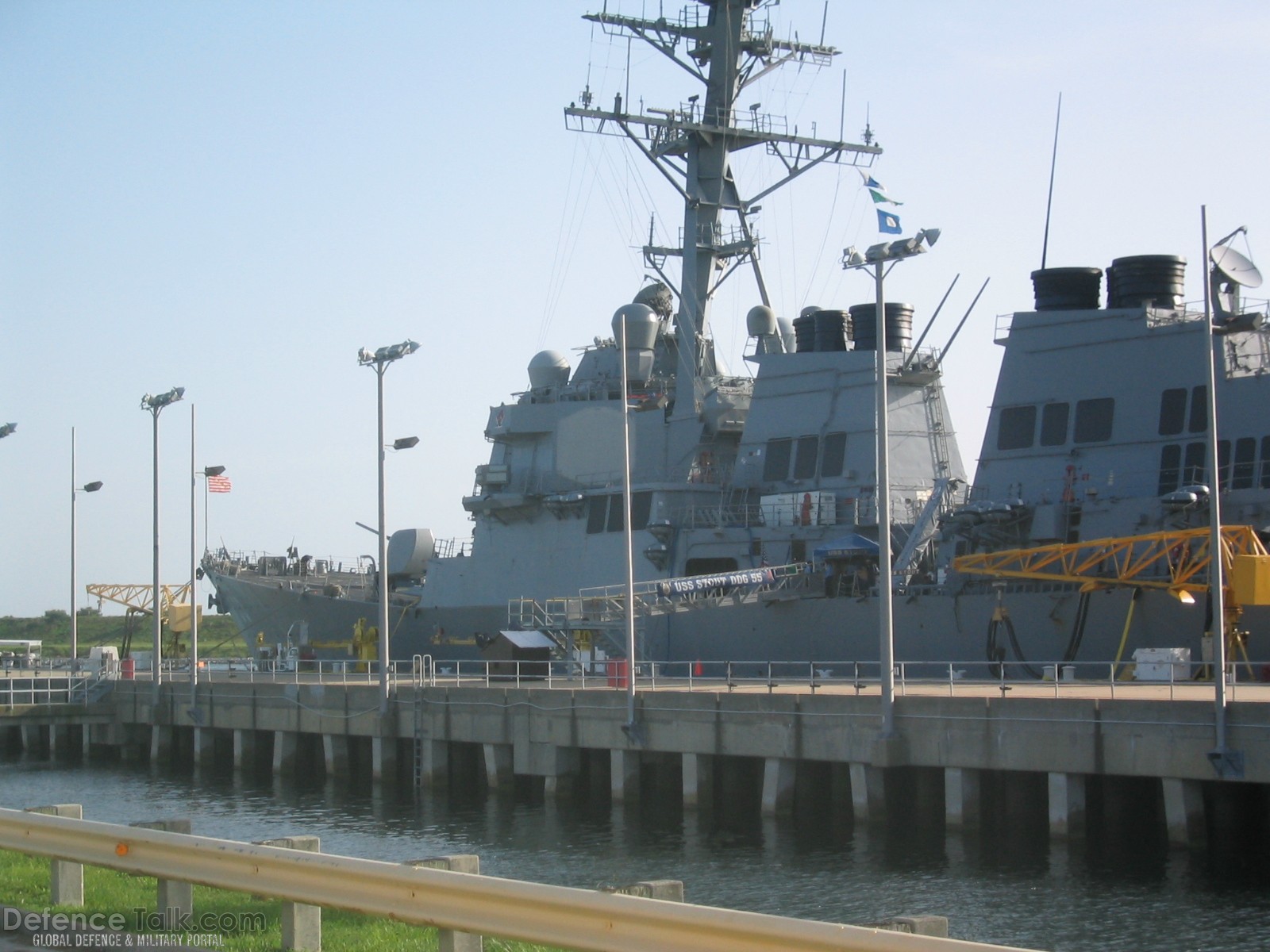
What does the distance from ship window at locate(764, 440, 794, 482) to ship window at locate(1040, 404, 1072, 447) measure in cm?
798

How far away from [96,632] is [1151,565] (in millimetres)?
89845

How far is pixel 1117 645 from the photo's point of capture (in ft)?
92.1

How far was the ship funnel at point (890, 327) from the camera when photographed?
1513 inches

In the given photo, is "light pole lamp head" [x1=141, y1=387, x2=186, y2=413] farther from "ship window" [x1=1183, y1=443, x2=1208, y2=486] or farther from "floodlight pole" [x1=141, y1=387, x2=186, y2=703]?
"ship window" [x1=1183, y1=443, x2=1208, y2=486]

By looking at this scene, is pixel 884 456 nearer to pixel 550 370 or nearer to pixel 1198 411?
pixel 1198 411

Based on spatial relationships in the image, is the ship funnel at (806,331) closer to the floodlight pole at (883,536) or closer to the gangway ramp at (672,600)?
the gangway ramp at (672,600)

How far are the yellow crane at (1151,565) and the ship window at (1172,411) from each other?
285 cm

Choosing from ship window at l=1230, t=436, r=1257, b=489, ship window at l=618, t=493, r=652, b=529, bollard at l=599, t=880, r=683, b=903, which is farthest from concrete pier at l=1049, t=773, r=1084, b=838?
ship window at l=618, t=493, r=652, b=529

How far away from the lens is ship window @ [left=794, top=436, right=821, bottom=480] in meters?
37.8

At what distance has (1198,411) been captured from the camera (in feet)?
95.8

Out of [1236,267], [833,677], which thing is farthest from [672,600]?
[1236,267]

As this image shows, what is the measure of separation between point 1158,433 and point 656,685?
1093 centimetres

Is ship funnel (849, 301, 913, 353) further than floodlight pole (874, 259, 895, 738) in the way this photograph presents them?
Yes

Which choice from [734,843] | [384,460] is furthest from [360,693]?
[734,843]
